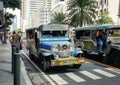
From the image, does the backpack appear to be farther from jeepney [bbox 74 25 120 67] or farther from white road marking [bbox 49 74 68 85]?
white road marking [bbox 49 74 68 85]

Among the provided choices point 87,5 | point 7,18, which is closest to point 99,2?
point 87,5

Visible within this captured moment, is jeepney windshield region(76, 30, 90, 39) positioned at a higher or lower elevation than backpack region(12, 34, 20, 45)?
higher

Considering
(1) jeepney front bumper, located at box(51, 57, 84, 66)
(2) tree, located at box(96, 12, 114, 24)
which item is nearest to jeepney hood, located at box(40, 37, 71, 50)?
(1) jeepney front bumper, located at box(51, 57, 84, 66)

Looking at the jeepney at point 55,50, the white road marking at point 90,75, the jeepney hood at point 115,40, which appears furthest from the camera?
the jeepney hood at point 115,40

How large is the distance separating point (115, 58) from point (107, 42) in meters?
1.42

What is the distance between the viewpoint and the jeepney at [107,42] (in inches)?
668

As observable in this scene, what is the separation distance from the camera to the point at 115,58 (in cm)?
1692

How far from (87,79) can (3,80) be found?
11.1ft

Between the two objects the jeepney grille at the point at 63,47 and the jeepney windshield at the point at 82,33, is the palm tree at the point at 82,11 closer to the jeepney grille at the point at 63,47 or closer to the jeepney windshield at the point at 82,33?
the jeepney windshield at the point at 82,33

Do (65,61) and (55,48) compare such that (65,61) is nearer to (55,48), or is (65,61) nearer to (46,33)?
(55,48)

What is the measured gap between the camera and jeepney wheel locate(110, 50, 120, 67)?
16609mm

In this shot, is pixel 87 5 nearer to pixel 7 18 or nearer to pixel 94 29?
pixel 7 18

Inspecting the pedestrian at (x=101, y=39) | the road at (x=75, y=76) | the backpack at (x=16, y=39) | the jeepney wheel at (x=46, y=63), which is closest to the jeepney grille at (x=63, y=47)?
the jeepney wheel at (x=46, y=63)

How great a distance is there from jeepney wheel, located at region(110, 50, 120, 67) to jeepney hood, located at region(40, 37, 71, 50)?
8.06 feet
